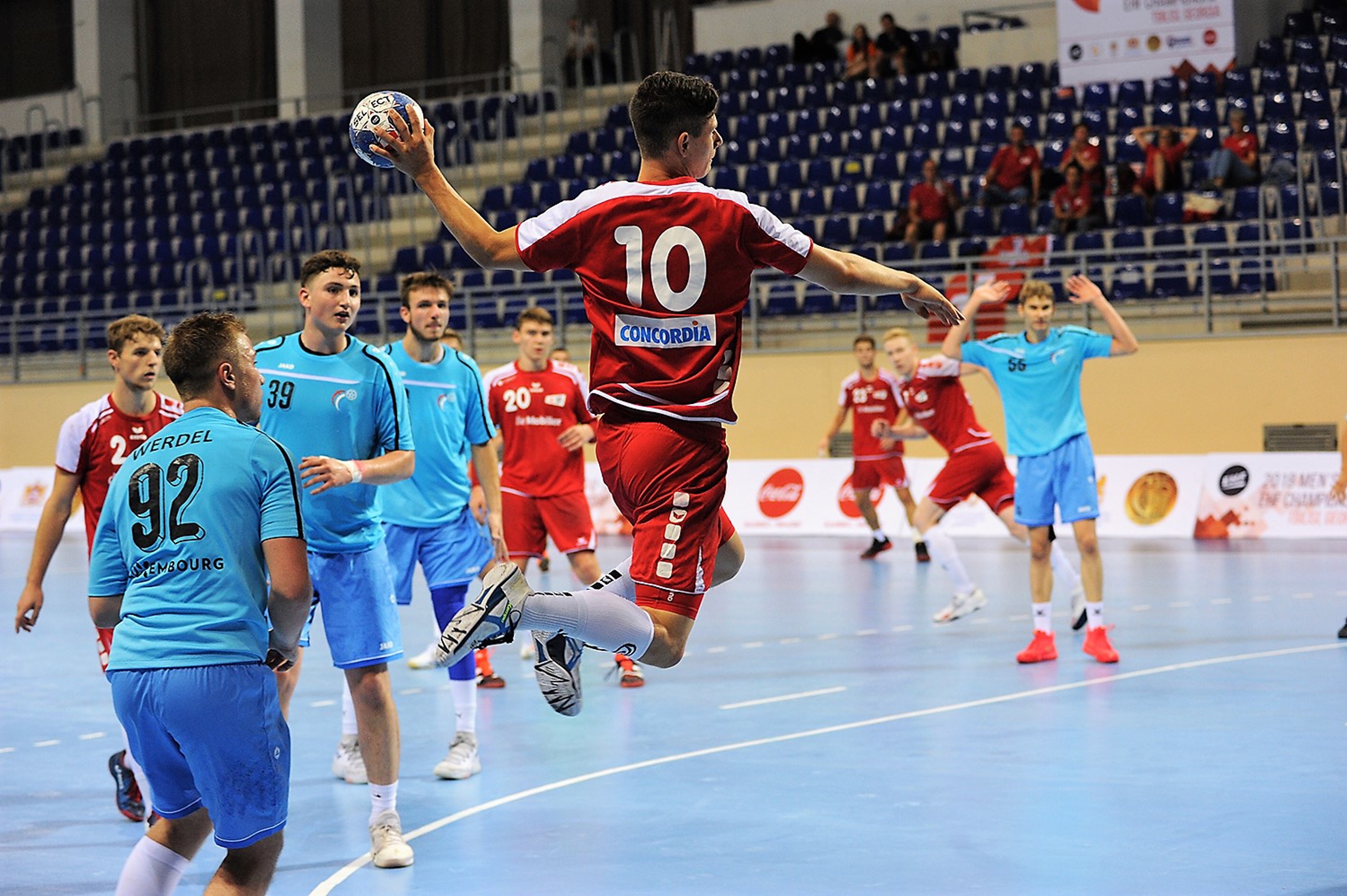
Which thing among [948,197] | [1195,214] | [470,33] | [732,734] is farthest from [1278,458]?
[470,33]

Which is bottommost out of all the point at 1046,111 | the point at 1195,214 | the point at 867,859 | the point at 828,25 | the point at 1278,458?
the point at 867,859

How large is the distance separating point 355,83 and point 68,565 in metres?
16.7

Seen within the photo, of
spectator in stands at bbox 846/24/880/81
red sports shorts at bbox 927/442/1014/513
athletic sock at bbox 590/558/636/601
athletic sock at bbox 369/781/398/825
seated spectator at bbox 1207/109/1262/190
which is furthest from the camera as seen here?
spectator in stands at bbox 846/24/880/81

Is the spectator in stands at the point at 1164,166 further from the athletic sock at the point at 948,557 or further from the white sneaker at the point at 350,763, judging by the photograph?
the white sneaker at the point at 350,763

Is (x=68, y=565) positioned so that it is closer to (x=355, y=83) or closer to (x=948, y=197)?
(x=948, y=197)

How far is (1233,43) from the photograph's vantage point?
20672mm

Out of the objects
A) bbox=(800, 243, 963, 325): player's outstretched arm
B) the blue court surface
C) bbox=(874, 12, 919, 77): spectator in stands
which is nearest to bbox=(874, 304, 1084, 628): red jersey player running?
the blue court surface

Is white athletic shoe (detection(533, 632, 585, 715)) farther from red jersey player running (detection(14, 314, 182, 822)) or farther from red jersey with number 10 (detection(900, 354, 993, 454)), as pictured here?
red jersey with number 10 (detection(900, 354, 993, 454))

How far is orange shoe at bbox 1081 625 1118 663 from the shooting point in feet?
31.1

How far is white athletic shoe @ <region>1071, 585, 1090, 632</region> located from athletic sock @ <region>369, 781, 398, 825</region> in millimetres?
6279

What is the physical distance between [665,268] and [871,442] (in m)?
12.1

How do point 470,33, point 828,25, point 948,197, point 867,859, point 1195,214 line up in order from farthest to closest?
point 470,33, point 828,25, point 948,197, point 1195,214, point 867,859

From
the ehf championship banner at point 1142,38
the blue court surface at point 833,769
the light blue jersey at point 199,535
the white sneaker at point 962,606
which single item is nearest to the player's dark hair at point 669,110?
the light blue jersey at point 199,535

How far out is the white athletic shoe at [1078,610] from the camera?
35.3 ft
